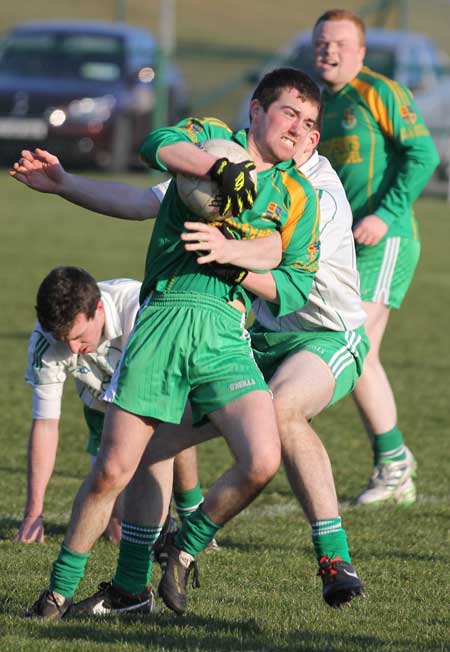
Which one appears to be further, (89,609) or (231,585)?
(231,585)

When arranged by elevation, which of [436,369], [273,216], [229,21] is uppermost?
[273,216]

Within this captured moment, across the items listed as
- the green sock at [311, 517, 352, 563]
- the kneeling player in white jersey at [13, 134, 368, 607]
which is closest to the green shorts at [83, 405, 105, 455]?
the kneeling player in white jersey at [13, 134, 368, 607]

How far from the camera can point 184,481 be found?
5660mm

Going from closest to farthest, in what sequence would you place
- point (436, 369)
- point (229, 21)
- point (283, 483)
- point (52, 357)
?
1. point (52, 357)
2. point (283, 483)
3. point (436, 369)
4. point (229, 21)

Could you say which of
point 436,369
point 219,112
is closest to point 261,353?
point 436,369

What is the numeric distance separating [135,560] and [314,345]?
104 cm

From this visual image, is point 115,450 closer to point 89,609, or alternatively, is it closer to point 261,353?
point 89,609

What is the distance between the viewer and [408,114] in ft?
22.4

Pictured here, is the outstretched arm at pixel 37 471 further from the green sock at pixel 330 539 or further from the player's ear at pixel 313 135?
the player's ear at pixel 313 135

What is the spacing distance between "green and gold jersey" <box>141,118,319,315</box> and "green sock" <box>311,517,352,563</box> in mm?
747

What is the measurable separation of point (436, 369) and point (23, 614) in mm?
6445

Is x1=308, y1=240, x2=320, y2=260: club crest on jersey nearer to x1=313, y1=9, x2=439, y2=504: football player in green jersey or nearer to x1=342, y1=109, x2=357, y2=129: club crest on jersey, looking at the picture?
x1=313, y1=9, x2=439, y2=504: football player in green jersey

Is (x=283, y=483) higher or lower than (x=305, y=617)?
lower

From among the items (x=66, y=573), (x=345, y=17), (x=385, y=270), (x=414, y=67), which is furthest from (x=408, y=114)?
(x=414, y=67)
